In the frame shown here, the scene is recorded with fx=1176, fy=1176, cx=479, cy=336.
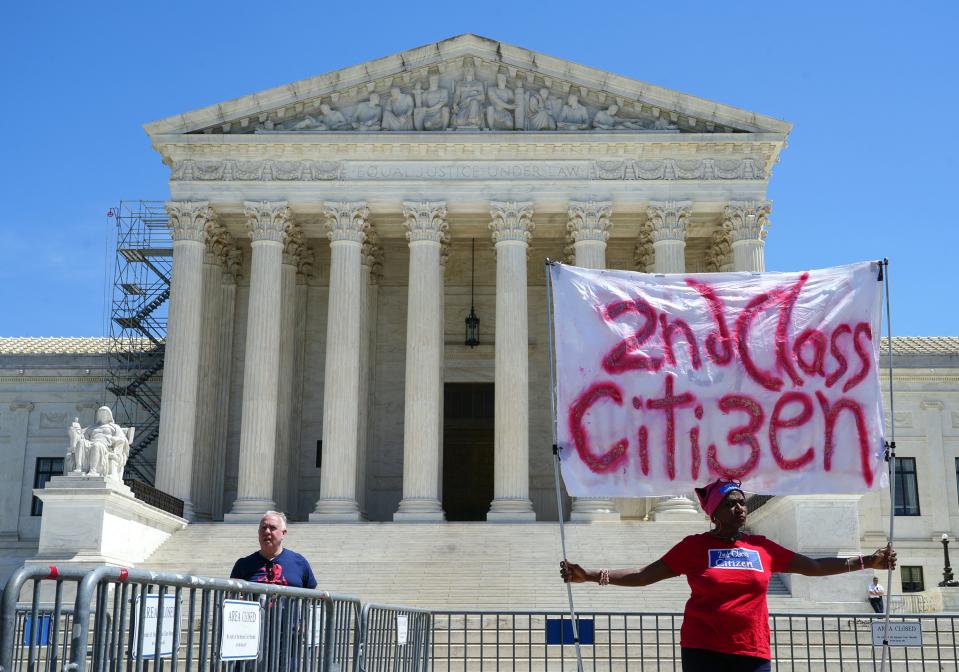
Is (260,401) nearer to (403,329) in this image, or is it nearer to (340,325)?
(340,325)

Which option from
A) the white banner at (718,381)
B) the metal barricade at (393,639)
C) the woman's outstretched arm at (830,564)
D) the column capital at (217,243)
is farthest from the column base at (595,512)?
the woman's outstretched arm at (830,564)

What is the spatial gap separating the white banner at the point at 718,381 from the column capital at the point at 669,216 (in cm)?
2570

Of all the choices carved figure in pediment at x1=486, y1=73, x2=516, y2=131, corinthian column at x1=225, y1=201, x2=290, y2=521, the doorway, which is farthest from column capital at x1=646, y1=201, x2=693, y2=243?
corinthian column at x1=225, y1=201, x2=290, y2=521

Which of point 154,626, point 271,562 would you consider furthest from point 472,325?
point 154,626

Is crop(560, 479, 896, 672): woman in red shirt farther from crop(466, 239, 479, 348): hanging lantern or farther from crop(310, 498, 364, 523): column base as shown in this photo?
crop(466, 239, 479, 348): hanging lantern

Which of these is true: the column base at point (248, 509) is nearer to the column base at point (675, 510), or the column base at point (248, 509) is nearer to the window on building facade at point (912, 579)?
the column base at point (675, 510)

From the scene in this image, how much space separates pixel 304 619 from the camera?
9.09m

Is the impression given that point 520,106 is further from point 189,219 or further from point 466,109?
point 189,219

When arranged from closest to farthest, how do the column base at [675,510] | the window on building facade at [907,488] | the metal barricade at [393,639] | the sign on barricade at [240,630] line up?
the sign on barricade at [240,630] < the metal barricade at [393,639] < the column base at [675,510] < the window on building facade at [907,488]

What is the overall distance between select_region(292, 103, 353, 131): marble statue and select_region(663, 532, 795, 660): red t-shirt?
101ft

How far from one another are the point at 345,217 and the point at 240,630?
1169 inches

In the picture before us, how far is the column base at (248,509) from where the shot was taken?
34750 millimetres

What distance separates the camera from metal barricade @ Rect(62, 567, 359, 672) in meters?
6.21

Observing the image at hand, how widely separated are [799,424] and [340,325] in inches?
1054
